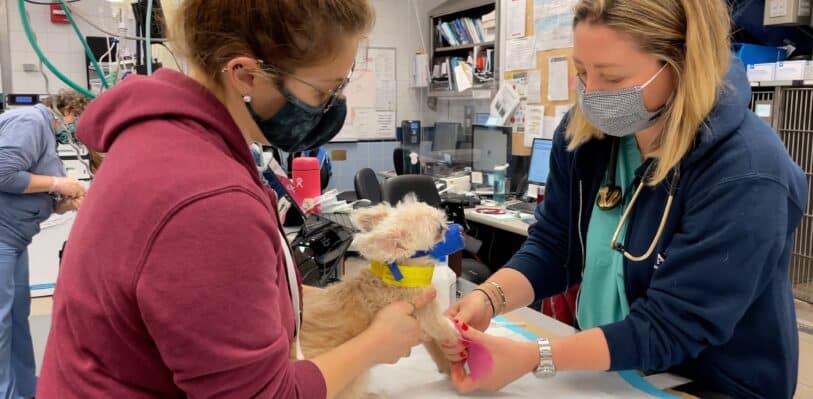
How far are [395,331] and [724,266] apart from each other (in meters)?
0.63

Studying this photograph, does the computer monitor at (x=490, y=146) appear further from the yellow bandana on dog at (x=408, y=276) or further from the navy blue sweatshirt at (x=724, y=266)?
the yellow bandana on dog at (x=408, y=276)

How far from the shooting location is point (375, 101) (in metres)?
7.52

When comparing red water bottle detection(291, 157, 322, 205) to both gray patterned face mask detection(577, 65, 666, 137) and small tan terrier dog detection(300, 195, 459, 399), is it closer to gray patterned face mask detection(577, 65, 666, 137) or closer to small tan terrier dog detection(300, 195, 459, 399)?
small tan terrier dog detection(300, 195, 459, 399)

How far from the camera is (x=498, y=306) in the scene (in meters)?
1.56

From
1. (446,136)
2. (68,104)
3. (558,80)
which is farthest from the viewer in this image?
(446,136)

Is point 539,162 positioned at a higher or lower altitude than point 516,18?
lower

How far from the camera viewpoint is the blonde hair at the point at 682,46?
1.19 m

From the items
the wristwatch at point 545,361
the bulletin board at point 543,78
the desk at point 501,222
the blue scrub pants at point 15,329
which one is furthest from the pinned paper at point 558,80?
the blue scrub pants at point 15,329

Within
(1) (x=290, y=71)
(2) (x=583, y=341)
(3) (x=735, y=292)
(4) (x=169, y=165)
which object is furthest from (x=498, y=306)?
(4) (x=169, y=165)

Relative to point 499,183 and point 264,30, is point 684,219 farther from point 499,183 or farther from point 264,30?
point 499,183

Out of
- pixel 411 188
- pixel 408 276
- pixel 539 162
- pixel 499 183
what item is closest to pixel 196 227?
pixel 408 276

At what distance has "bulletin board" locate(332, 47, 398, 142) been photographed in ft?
24.3

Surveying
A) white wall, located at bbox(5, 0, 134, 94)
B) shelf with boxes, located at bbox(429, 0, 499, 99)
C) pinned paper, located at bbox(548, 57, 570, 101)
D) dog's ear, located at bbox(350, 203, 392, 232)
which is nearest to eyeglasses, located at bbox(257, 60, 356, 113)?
dog's ear, located at bbox(350, 203, 392, 232)

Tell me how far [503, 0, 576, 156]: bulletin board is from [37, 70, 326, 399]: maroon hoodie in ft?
12.4
